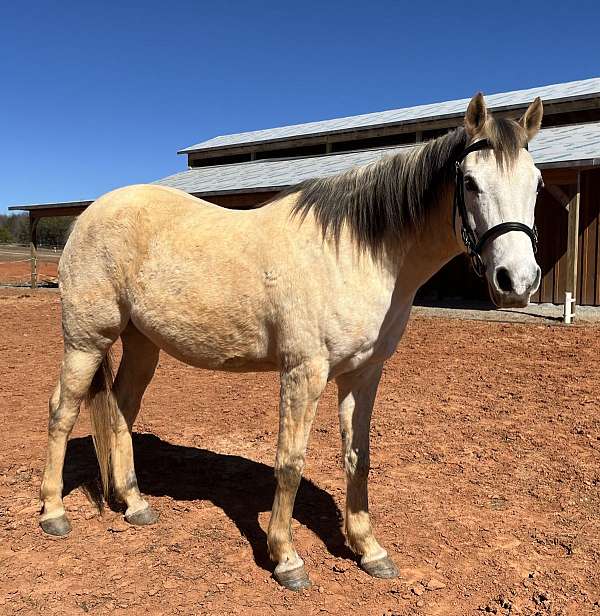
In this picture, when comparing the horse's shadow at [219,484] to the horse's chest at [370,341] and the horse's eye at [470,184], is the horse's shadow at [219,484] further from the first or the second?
the horse's eye at [470,184]

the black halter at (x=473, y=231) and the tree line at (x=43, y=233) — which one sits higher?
the tree line at (x=43, y=233)

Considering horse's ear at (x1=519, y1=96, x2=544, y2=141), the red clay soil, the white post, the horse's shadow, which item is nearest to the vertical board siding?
the white post

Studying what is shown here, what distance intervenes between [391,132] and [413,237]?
18.0m

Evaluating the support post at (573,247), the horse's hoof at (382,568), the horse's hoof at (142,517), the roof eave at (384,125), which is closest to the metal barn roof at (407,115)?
the roof eave at (384,125)

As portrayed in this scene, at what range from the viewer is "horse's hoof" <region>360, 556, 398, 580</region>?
2721mm

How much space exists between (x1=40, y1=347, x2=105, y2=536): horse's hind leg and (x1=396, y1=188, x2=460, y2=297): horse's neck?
6.07ft

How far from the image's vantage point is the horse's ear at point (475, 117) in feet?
7.05

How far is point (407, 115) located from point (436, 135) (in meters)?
2.32

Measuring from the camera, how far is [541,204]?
13.5 metres

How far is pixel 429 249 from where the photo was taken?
8.38ft

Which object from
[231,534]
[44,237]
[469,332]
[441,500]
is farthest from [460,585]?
[44,237]

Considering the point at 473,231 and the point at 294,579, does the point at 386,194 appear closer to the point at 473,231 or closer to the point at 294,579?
the point at 473,231

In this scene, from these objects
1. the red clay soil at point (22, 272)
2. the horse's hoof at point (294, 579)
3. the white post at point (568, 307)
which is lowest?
the horse's hoof at point (294, 579)

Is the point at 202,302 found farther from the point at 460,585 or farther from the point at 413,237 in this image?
the point at 460,585
